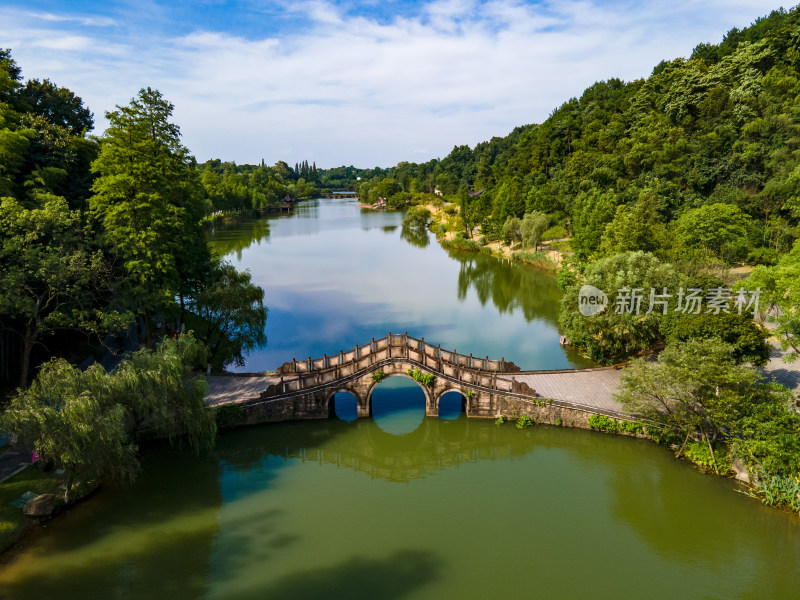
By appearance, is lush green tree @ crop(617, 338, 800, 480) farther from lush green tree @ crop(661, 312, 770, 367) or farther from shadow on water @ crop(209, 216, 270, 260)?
shadow on water @ crop(209, 216, 270, 260)

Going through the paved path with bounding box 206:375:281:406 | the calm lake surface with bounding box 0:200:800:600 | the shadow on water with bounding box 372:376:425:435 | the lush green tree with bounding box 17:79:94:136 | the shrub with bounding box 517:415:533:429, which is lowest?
the calm lake surface with bounding box 0:200:800:600

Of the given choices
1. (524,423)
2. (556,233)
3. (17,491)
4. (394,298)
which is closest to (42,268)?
Answer: (17,491)

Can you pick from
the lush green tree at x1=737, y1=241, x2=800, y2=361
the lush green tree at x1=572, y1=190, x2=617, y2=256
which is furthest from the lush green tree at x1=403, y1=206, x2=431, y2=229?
the lush green tree at x1=737, y1=241, x2=800, y2=361

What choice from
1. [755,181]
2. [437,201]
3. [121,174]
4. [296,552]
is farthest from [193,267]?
[437,201]

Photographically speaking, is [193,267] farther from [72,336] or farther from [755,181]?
[755,181]

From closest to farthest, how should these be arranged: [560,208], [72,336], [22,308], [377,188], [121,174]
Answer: [22,308]
[121,174]
[72,336]
[560,208]
[377,188]

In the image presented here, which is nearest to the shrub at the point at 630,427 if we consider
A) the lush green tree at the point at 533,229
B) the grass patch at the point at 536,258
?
the grass patch at the point at 536,258

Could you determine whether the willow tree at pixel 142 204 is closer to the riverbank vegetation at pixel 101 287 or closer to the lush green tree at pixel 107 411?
the riverbank vegetation at pixel 101 287
